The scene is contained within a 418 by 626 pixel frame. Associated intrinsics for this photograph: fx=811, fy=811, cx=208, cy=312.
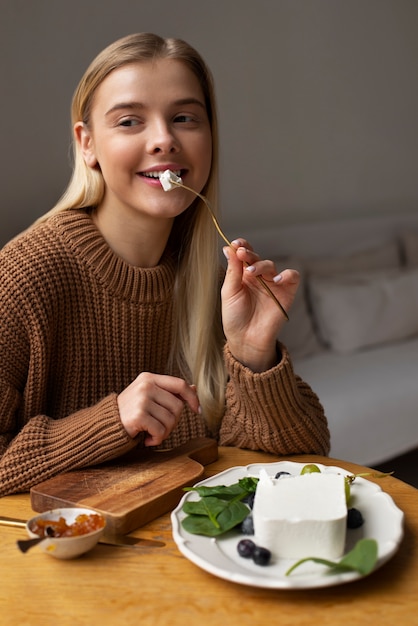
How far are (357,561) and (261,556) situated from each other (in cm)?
10

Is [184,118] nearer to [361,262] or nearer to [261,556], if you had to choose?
[261,556]

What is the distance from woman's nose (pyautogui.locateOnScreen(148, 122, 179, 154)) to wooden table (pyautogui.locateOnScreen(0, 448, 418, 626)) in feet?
2.13

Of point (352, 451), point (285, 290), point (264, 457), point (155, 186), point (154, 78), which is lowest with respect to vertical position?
point (352, 451)

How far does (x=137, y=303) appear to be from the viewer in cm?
145

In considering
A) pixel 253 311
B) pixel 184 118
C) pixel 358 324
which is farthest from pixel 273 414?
pixel 358 324

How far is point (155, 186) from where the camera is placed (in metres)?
1.35

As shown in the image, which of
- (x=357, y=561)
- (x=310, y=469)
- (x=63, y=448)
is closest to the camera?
(x=357, y=561)

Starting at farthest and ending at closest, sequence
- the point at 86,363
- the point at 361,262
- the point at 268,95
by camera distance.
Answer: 1. the point at 361,262
2. the point at 268,95
3. the point at 86,363

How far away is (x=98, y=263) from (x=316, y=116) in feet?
8.04

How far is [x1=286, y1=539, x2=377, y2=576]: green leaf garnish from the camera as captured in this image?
0.84m

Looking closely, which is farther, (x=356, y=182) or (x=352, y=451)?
(x=356, y=182)

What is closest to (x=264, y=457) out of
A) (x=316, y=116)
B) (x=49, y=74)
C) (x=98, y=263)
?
(x=98, y=263)

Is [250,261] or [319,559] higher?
[250,261]

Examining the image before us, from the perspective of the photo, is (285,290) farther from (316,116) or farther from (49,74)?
(316,116)
